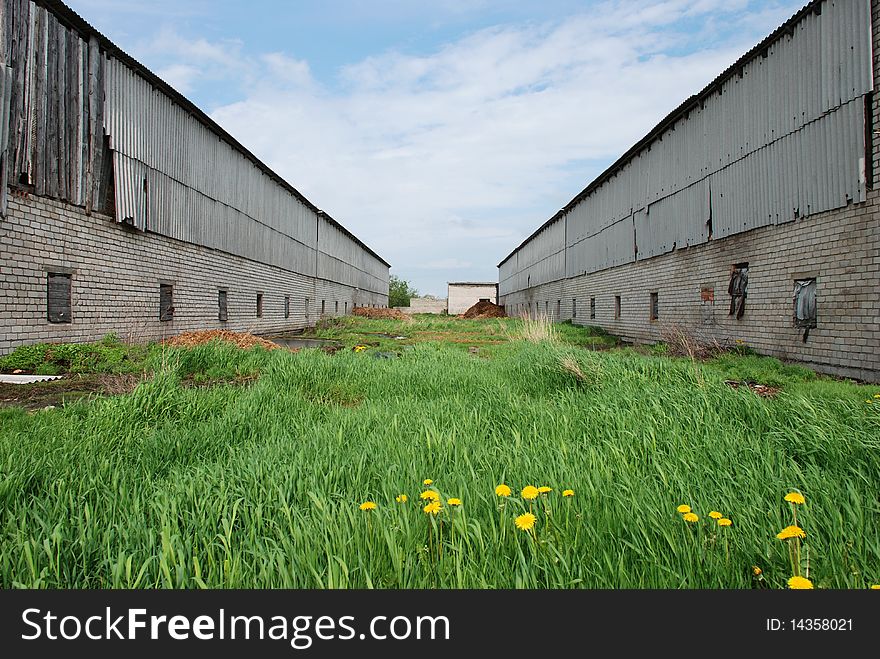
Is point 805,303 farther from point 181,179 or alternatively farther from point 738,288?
point 181,179

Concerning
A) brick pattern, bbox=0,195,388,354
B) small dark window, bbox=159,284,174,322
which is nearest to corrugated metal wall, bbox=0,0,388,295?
brick pattern, bbox=0,195,388,354

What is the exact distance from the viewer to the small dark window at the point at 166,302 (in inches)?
551

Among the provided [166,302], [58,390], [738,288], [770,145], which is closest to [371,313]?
[166,302]

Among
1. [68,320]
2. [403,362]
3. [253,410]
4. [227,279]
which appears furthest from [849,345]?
[227,279]

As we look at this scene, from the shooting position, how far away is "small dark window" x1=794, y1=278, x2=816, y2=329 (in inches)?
366

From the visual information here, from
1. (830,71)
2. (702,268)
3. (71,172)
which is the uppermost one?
(830,71)

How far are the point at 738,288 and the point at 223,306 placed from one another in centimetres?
1617

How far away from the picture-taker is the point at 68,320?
34.4ft

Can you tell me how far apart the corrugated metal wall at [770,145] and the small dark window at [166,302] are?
15044 mm

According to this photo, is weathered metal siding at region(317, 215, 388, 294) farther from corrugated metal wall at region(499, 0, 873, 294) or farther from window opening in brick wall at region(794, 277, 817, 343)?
window opening in brick wall at region(794, 277, 817, 343)

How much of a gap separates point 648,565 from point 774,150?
37.4 feet

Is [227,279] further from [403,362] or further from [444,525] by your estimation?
[444,525]

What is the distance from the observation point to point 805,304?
31.2ft

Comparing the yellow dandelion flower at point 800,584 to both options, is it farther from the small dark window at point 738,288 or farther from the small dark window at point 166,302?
the small dark window at point 166,302
